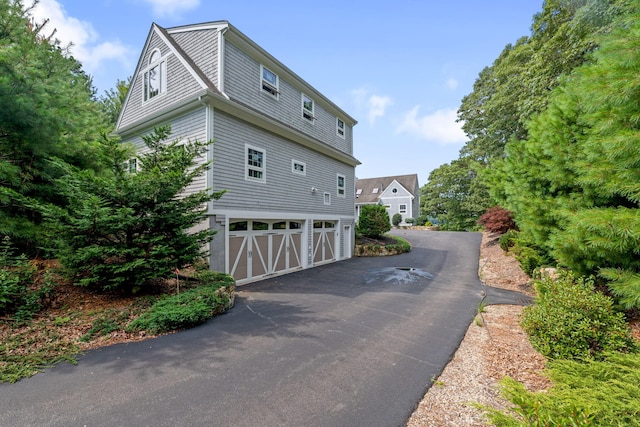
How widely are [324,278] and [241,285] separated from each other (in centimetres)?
331

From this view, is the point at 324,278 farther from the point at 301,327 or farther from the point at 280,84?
the point at 280,84

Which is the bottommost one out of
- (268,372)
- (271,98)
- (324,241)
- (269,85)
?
(268,372)

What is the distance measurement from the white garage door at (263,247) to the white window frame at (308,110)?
217 inches

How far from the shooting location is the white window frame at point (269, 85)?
11.2m

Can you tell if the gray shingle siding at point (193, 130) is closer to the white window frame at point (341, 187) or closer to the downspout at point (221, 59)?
the downspout at point (221, 59)

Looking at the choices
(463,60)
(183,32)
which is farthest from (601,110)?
(183,32)

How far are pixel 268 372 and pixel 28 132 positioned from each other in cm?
806

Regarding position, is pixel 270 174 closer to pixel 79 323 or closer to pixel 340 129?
pixel 340 129

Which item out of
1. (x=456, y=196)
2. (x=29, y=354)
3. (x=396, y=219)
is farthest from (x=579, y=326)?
(x=396, y=219)

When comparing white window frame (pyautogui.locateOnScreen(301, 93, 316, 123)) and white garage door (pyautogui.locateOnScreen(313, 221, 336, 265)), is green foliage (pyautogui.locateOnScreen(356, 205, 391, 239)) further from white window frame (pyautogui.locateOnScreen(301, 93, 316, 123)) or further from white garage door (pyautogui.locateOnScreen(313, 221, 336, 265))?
white window frame (pyautogui.locateOnScreen(301, 93, 316, 123))

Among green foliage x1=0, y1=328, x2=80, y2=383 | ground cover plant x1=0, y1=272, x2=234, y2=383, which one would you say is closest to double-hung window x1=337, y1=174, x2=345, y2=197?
ground cover plant x1=0, y1=272, x2=234, y2=383

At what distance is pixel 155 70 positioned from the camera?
37.2 ft

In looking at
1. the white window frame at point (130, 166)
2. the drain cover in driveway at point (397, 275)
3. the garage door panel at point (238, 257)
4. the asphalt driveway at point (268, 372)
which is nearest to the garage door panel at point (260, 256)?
the garage door panel at point (238, 257)

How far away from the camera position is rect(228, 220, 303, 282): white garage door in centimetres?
980
